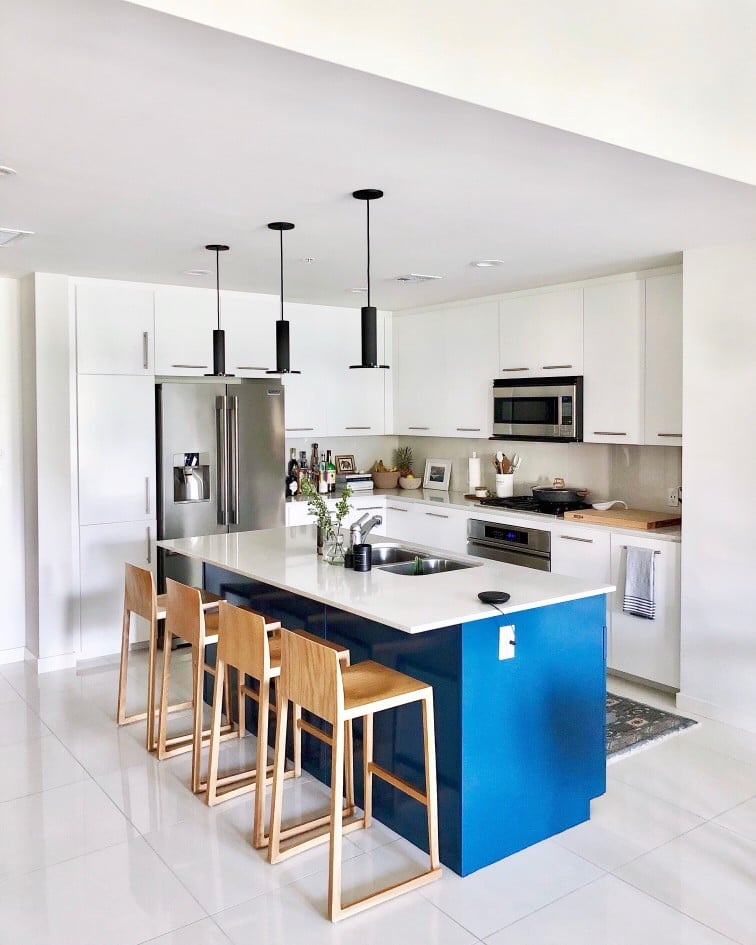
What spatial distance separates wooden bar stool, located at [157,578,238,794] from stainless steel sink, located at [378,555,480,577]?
0.82 meters

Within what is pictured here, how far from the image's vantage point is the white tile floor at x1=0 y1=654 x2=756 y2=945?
2568 mm

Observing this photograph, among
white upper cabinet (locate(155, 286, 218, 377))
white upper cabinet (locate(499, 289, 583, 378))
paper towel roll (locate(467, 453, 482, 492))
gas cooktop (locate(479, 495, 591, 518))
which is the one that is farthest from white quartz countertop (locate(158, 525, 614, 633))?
paper towel roll (locate(467, 453, 482, 492))

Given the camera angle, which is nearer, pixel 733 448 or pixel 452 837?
pixel 452 837

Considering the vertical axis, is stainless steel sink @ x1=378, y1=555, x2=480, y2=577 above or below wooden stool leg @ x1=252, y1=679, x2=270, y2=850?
above

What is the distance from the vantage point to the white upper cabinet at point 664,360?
4.55 metres

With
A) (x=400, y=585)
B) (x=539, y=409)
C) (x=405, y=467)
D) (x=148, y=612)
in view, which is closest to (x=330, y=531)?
(x=400, y=585)

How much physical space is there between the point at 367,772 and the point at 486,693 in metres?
0.58

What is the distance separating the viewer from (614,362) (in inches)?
193

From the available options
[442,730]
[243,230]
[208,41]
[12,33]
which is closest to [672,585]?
[442,730]

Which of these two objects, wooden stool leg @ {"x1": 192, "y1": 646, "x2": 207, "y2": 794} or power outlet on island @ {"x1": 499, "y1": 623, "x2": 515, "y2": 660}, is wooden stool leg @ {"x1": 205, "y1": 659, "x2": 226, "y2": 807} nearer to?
wooden stool leg @ {"x1": 192, "y1": 646, "x2": 207, "y2": 794}

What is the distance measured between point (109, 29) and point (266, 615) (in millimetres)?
2732

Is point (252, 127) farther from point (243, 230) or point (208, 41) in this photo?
point (243, 230)

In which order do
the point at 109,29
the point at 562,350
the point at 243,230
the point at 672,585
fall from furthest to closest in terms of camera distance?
the point at 562,350 < the point at 672,585 < the point at 243,230 < the point at 109,29

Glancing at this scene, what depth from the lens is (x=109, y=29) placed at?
5.89 feet
